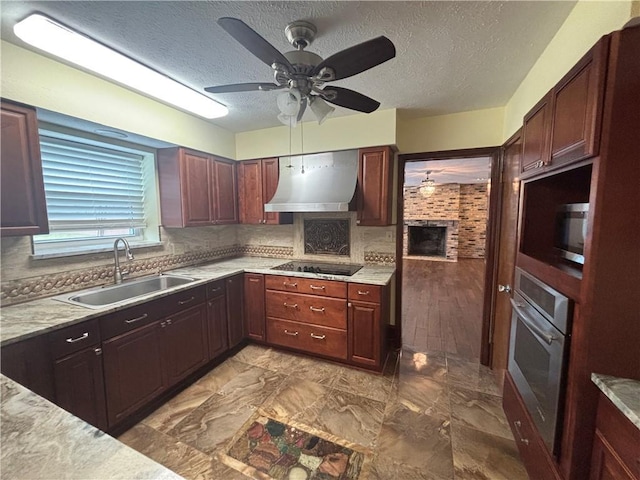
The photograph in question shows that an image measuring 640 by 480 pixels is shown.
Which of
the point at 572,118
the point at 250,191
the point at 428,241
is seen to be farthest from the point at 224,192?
the point at 428,241

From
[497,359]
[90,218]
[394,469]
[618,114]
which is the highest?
[618,114]

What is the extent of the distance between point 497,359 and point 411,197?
675cm

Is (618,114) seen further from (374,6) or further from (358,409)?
(358,409)

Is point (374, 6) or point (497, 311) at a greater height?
point (374, 6)

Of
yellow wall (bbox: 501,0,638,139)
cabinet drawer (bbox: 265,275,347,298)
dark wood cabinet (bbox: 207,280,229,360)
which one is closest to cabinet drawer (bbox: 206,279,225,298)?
dark wood cabinet (bbox: 207,280,229,360)

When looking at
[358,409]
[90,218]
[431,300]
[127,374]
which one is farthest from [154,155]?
[431,300]

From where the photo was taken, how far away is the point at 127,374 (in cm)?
185

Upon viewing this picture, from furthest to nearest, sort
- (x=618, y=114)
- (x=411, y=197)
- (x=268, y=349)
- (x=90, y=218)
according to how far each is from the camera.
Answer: (x=411, y=197) → (x=268, y=349) → (x=90, y=218) → (x=618, y=114)

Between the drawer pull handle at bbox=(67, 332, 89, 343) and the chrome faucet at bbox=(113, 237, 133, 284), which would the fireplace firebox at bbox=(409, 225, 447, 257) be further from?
the drawer pull handle at bbox=(67, 332, 89, 343)

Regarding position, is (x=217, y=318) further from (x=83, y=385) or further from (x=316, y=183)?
(x=316, y=183)

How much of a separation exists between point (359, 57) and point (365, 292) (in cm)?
182

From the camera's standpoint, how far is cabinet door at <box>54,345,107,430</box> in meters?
1.53

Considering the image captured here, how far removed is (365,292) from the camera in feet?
8.04

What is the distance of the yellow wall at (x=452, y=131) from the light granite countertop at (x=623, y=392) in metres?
2.21
